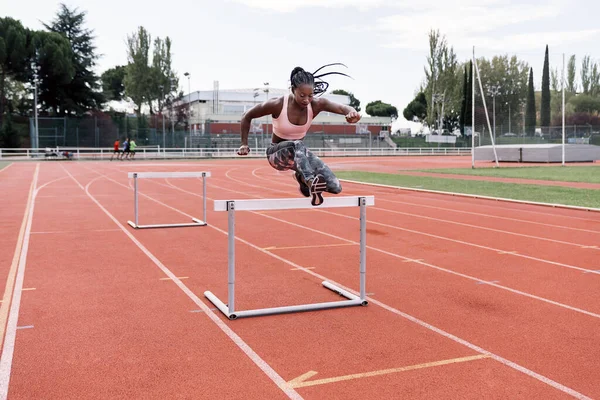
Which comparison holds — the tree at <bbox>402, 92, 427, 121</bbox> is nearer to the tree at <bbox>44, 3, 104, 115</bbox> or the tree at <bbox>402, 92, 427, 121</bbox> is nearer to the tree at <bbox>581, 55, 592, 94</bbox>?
the tree at <bbox>44, 3, 104, 115</bbox>

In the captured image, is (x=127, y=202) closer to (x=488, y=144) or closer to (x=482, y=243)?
(x=482, y=243)

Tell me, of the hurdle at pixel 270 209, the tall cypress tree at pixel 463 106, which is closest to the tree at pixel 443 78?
the tall cypress tree at pixel 463 106

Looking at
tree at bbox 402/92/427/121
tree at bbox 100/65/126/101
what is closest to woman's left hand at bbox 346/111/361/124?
tree at bbox 100/65/126/101

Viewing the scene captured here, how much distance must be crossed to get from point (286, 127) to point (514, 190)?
1453 centimetres

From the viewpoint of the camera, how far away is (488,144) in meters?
35.5

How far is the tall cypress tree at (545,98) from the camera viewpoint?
32.9 metres

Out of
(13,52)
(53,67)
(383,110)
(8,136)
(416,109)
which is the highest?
(13,52)

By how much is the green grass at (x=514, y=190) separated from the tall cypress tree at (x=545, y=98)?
44.7 feet

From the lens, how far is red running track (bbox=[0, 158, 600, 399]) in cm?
402

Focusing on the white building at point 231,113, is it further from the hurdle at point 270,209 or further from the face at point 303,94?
the face at point 303,94

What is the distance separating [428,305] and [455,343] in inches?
45.4

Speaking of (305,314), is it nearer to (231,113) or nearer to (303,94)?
(303,94)

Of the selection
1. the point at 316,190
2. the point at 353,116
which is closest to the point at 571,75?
the point at 353,116

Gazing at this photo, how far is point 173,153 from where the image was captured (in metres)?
48.8
